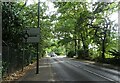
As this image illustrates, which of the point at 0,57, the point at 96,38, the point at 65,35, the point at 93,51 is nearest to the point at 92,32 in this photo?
the point at 96,38

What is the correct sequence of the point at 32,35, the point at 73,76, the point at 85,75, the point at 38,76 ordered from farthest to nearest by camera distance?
the point at 32,35
the point at 85,75
the point at 73,76
the point at 38,76

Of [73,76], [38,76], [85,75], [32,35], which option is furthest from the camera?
[32,35]

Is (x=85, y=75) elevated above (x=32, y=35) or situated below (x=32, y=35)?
below

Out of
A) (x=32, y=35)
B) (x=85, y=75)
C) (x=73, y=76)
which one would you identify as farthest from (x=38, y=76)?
(x=32, y=35)

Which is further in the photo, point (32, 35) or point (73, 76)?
point (32, 35)

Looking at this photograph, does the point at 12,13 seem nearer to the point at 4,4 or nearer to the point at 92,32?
the point at 4,4

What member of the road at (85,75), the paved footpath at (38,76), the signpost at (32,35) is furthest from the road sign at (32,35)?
the road at (85,75)

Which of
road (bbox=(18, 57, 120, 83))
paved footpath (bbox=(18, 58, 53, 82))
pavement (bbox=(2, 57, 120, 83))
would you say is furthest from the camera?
road (bbox=(18, 57, 120, 83))

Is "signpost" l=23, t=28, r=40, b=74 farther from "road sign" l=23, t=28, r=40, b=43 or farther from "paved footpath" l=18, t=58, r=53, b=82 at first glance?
"paved footpath" l=18, t=58, r=53, b=82

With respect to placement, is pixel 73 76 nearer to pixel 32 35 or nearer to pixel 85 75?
pixel 85 75

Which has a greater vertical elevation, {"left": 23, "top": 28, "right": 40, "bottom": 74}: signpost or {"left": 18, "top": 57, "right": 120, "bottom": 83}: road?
{"left": 23, "top": 28, "right": 40, "bottom": 74}: signpost

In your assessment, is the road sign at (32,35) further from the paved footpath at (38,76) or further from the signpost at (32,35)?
the paved footpath at (38,76)

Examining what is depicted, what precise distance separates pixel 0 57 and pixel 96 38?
108 ft

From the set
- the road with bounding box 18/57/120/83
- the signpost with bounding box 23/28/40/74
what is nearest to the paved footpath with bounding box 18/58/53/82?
the road with bounding box 18/57/120/83
